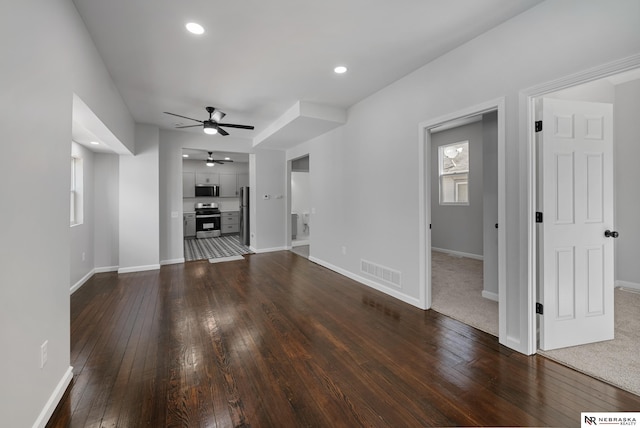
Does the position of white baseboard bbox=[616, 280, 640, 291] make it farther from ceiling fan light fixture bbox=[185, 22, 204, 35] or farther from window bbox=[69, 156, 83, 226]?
window bbox=[69, 156, 83, 226]

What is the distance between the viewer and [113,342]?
2.50 m

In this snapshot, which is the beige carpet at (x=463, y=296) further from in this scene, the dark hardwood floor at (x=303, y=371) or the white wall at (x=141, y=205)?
the white wall at (x=141, y=205)

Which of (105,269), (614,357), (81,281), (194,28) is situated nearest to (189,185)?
(105,269)

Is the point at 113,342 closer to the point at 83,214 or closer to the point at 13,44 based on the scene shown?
the point at 13,44

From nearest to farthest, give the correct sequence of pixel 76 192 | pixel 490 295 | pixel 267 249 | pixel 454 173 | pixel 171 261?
1. pixel 490 295
2. pixel 76 192
3. pixel 171 261
4. pixel 454 173
5. pixel 267 249

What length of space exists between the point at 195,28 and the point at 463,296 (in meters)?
4.31

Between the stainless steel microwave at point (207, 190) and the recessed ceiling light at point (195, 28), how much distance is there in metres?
7.44

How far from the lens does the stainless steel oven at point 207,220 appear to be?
8992mm

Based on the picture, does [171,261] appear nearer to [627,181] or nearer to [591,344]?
[591,344]

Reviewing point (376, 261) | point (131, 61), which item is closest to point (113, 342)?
point (131, 61)

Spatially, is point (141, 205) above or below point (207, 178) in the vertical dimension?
below

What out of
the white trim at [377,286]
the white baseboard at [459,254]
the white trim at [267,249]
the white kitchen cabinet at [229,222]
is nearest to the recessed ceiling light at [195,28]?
the white trim at [377,286]

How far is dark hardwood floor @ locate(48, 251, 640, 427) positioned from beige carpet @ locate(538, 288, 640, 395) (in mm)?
124

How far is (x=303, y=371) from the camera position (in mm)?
2033
